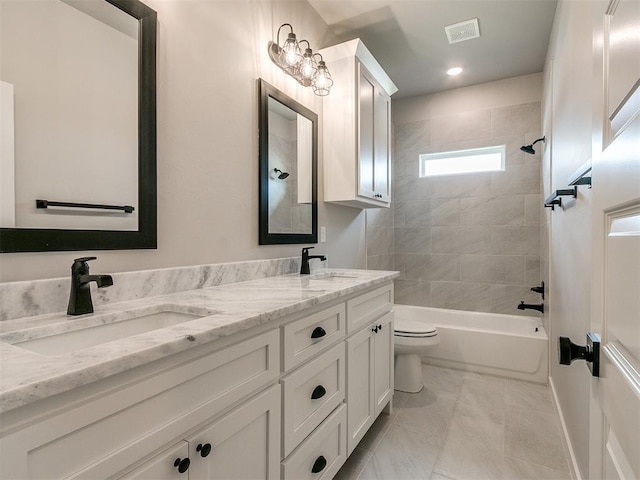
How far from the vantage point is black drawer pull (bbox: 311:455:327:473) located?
1276mm

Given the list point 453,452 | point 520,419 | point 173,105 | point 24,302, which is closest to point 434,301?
point 520,419

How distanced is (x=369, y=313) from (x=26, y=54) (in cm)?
162

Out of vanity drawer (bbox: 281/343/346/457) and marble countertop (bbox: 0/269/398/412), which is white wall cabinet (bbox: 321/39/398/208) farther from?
vanity drawer (bbox: 281/343/346/457)

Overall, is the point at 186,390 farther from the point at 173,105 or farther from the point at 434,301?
the point at 434,301

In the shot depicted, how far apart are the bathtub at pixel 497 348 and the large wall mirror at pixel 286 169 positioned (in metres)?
1.37

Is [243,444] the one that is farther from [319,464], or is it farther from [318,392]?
[319,464]

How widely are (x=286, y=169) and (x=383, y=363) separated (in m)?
1.27

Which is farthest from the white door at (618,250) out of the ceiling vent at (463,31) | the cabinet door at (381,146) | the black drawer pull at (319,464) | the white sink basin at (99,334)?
the ceiling vent at (463,31)

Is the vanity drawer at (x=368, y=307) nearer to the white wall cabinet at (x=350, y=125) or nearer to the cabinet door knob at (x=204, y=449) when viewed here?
the white wall cabinet at (x=350, y=125)

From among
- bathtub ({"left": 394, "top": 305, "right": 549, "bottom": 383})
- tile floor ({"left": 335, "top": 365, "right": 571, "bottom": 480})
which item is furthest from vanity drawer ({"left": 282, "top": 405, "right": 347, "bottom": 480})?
bathtub ({"left": 394, "top": 305, "right": 549, "bottom": 383})

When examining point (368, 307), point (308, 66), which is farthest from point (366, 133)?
point (368, 307)

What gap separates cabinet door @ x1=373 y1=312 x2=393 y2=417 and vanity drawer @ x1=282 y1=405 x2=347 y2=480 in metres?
0.42

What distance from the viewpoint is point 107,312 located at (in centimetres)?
100

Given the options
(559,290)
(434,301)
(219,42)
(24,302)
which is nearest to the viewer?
(24,302)
